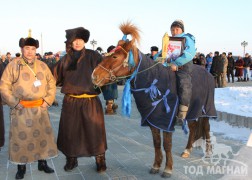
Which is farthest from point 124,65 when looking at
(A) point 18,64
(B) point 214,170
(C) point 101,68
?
(B) point 214,170

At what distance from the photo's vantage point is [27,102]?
4.08 meters

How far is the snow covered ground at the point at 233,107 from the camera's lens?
6574 mm

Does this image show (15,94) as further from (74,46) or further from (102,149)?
(102,149)

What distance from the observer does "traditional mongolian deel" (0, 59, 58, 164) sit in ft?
13.1

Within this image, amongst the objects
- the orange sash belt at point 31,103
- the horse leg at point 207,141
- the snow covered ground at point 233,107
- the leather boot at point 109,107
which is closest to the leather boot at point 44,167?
the orange sash belt at point 31,103

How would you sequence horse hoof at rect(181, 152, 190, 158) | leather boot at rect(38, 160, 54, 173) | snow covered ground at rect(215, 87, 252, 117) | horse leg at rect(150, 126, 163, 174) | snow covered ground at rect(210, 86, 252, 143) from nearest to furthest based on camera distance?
horse leg at rect(150, 126, 163, 174), leather boot at rect(38, 160, 54, 173), horse hoof at rect(181, 152, 190, 158), snow covered ground at rect(210, 86, 252, 143), snow covered ground at rect(215, 87, 252, 117)

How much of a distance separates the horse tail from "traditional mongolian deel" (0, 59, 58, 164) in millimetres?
1320

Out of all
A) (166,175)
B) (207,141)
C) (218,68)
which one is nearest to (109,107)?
(207,141)

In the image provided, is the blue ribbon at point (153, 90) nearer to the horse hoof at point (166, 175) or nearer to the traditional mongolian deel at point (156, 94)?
the traditional mongolian deel at point (156, 94)

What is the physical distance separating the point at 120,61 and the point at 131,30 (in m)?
0.44

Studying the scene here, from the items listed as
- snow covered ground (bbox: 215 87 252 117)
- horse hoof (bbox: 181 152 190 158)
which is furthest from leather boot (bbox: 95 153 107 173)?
snow covered ground (bbox: 215 87 252 117)

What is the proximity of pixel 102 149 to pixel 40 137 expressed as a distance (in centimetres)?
92

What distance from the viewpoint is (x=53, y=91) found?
4277 mm

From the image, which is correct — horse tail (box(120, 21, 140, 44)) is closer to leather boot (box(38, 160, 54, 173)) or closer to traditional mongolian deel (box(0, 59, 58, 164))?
traditional mongolian deel (box(0, 59, 58, 164))
